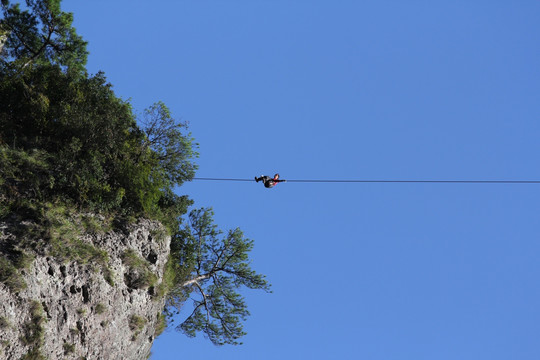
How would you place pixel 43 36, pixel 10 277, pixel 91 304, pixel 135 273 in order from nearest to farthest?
pixel 10 277 < pixel 91 304 < pixel 135 273 < pixel 43 36

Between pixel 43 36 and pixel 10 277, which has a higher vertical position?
pixel 43 36

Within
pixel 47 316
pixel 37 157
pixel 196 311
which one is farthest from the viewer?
pixel 196 311

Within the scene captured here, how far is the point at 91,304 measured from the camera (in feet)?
48.1

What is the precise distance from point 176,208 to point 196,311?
6601mm

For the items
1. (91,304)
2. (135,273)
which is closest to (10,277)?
(91,304)

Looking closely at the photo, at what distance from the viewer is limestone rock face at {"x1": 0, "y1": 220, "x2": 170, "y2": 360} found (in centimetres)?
1213

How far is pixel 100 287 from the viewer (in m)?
15.0

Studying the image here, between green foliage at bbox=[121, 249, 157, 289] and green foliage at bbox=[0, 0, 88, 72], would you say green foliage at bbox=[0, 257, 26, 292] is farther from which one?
green foliage at bbox=[0, 0, 88, 72]

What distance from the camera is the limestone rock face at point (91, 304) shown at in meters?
12.1

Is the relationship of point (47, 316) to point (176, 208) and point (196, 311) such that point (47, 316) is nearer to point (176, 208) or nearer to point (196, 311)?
point (176, 208)

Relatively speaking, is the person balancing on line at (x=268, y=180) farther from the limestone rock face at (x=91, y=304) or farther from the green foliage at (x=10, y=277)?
the green foliage at (x=10, y=277)

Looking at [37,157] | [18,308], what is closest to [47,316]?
[18,308]

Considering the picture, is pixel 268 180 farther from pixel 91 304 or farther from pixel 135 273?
pixel 91 304

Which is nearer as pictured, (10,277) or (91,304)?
(10,277)
